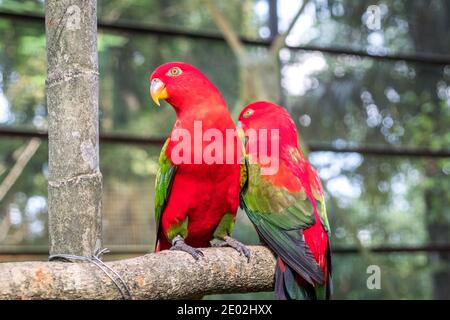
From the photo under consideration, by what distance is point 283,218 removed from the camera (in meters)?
Answer: 1.70

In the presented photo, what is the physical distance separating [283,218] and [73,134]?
0.60m

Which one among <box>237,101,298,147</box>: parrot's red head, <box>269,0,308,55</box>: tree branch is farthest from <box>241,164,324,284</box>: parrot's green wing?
<box>269,0,308,55</box>: tree branch

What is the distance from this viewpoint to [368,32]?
14.1ft

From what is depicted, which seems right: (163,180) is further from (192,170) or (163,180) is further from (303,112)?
(303,112)

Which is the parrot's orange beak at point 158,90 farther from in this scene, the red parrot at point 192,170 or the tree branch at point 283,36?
the tree branch at point 283,36

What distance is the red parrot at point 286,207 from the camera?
5.34ft

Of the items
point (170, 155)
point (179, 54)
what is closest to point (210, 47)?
point (179, 54)

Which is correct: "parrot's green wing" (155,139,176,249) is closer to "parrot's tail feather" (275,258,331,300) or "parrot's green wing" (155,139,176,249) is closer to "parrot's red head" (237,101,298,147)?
"parrot's red head" (237,101,298,147)

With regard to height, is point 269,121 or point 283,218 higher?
point 269,121

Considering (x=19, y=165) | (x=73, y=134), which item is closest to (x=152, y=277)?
(x=73, y=134)

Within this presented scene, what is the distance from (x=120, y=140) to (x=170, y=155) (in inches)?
73.9

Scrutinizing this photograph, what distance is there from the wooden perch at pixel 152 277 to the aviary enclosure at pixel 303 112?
134 cm

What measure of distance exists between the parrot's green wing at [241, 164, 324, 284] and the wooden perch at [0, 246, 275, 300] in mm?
73
